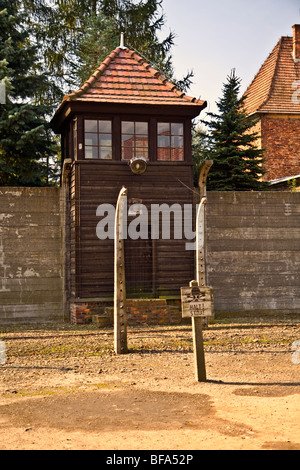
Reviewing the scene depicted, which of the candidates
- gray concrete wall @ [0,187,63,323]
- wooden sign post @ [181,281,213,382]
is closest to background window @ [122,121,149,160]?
gray concrete wall @ [0,187,63,323]

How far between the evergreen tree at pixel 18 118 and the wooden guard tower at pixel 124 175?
1583 millimetres

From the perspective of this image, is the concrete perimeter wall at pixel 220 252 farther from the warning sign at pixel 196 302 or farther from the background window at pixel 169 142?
the warning sign at pixel 196 302

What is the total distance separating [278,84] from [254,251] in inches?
676

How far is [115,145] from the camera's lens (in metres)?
14.9

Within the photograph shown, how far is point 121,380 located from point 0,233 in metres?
6.82

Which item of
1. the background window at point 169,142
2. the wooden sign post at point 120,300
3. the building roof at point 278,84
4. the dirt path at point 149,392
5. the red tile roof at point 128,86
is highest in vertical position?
the building roof at point 278,84

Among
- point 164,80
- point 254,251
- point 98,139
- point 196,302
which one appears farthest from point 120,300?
point 164,80

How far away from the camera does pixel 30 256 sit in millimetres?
14578

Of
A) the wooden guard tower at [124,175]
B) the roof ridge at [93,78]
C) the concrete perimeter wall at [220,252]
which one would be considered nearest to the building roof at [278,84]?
the roof ridge at [93,78]

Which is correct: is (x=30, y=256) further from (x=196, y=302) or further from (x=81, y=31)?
(x=81, y=31)

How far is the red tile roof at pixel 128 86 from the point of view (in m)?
14.9

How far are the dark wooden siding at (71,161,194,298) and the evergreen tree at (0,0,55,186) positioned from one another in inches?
99.5
